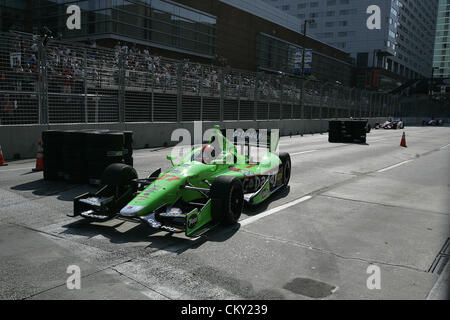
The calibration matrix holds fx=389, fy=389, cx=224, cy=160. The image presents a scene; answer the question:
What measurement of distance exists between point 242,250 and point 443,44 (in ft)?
674

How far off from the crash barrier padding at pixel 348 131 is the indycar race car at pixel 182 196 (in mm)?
17504

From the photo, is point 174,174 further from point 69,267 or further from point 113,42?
point 113,42

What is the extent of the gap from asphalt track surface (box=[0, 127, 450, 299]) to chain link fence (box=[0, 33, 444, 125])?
439 cm

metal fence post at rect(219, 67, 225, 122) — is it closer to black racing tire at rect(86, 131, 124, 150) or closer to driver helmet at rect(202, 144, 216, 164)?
black racing tire at rect(86, 131, 124, 150)

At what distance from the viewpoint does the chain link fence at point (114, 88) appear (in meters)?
11.4

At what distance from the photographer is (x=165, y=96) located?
671 inches

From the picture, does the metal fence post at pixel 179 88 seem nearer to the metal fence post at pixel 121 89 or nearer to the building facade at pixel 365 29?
the metal fence post at pixel 121 89

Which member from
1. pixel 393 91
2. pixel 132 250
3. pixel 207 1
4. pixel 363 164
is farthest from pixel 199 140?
pixel 393 91

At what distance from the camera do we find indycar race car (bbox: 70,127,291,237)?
5.09m

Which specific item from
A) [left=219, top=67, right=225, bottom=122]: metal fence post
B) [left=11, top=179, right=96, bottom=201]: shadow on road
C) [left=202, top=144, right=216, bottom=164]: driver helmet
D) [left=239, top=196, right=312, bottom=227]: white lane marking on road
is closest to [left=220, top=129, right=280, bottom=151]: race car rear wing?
[left=239, top=196, right=312, bottom=227]: white lane marking on road

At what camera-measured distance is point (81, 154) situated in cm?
826

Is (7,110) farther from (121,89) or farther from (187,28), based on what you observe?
(187,28)

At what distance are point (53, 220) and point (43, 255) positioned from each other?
143cm

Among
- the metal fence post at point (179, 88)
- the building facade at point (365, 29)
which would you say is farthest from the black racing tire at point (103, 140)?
the building facade at point (365, 29)
